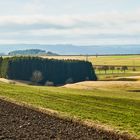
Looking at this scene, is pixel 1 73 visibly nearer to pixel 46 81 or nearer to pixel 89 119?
pixel 46 81

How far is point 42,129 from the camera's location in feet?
74.2

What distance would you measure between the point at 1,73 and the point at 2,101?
126589mm

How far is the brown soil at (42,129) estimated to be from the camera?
20.7 meters

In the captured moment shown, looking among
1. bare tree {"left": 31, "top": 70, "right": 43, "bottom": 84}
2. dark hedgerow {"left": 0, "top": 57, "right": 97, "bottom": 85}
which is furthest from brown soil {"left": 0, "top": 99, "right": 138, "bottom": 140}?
dark hedgerow {"left": 0, "top": 57, "right": 97, "bottom": 85}

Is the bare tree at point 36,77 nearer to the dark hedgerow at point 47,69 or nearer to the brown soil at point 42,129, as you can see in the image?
the dark hedgerow at point 47,69

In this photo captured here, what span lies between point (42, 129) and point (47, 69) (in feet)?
470

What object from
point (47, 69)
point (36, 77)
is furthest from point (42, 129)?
point (47, 69)

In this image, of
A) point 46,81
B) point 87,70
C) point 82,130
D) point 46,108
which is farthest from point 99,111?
point 87,70

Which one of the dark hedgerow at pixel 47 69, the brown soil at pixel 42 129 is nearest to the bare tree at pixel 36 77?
the dark hedgerow at pixel 47 69

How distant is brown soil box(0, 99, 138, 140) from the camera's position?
20.7 m

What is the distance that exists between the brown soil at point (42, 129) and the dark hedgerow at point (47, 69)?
128609 mm

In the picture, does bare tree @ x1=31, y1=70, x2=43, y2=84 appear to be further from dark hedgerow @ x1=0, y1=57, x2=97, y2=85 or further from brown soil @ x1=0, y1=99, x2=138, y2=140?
brown soil @ x1=0, y1=99, x2=138, y2=140

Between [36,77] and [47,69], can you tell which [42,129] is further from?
[47,69]

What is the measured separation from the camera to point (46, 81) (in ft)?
520
